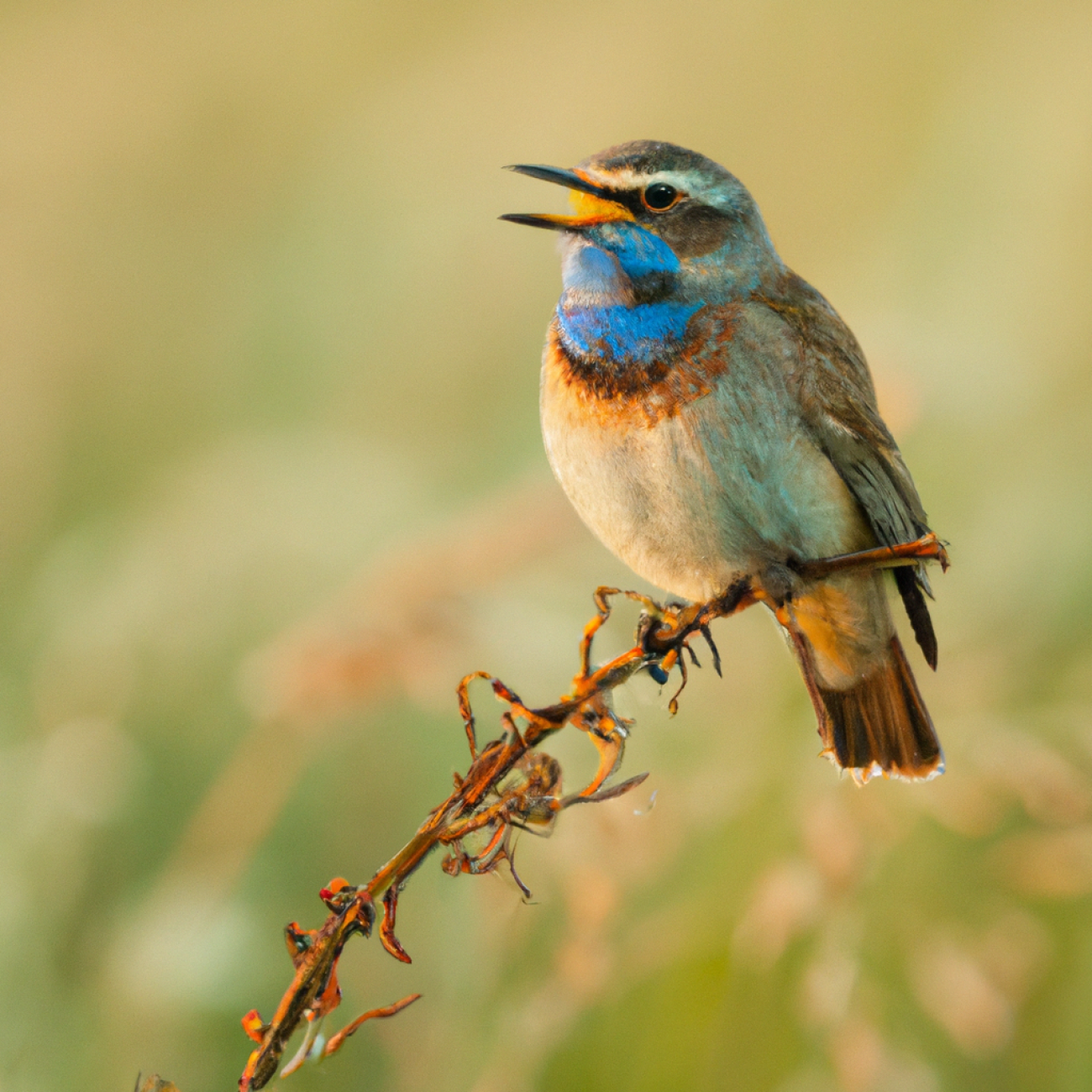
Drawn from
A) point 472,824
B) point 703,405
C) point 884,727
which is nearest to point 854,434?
point 703,405

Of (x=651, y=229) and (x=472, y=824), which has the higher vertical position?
(x=651, y=229)

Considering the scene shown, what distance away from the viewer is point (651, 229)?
1.94 metres

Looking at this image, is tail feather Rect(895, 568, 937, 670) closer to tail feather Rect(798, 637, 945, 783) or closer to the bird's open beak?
tail feather Rect(798, 637, 945, 783)

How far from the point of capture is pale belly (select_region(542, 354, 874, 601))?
1864 mm

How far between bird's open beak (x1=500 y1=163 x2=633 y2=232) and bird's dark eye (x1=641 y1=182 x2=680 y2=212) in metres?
0.04

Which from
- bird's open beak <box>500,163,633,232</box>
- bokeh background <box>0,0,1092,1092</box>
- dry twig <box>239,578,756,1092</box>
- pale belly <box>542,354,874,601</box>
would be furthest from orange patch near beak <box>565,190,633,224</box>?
dry twig <box>239,578,756,1092</box>

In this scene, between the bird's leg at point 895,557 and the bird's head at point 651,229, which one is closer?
the bird's leg at point 895,557

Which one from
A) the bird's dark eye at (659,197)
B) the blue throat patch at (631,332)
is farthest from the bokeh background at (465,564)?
the bird's dark eye at (659,197)

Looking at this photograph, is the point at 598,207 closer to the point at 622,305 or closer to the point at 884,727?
the point at 622,305

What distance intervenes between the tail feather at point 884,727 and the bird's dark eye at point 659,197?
0.88 metres

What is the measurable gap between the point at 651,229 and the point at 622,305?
0.48ft

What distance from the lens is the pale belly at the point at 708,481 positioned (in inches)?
73.4

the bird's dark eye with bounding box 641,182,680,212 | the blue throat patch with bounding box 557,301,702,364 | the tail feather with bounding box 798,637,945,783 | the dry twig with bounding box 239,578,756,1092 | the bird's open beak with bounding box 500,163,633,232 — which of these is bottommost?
the dry twig with bounding box 239,578,756,1092

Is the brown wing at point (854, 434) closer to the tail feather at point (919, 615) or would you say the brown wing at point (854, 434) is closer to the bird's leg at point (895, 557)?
the tail feather at point (919, 615)
